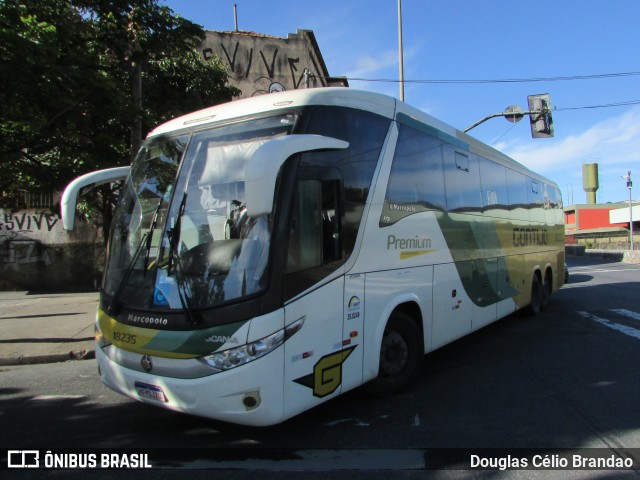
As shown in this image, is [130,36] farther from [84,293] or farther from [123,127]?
[84,293]

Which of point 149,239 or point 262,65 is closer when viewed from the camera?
point 149,239

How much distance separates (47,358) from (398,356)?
5.70 metres

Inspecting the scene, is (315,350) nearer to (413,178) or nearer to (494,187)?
(413,178)

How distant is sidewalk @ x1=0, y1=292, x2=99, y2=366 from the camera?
738 centimetres

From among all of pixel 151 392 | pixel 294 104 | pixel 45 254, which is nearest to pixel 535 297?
pixel 294 104

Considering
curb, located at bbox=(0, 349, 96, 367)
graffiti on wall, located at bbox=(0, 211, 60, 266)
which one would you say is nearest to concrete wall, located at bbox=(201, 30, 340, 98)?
graffiti on wall, located at bbox=(0, 211, 60, 266)

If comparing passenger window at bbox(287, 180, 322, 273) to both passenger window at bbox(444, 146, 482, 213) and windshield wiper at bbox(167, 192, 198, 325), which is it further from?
passenger window at bbox(444, 146, 482, 213)

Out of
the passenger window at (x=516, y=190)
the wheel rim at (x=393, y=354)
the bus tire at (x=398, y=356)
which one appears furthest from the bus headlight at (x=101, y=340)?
the passenger window at (x=516, y=190)

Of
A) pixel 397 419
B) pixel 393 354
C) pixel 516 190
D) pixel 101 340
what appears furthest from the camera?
pixel 516 190

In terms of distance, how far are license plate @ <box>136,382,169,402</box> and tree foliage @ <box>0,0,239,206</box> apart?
17.7 ft

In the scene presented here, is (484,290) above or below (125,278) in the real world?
below

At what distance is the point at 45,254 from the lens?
15703 millimetres

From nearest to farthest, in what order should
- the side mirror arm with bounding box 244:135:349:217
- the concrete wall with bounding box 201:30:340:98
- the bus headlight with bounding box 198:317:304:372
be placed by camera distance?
the side mirror arm with bounding box 244:135:349:217
the bus headlight with bounding box 198:317:304:372
the concrete wall with bounding box 201:30:340:98

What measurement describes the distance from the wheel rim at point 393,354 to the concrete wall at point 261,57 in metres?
18.7
